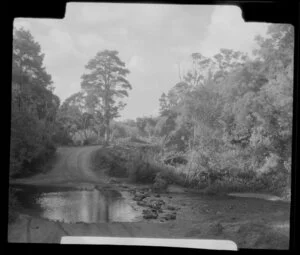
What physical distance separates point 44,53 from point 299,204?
2.57 metres

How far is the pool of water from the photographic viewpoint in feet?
10.9

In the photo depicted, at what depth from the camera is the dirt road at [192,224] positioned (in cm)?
324

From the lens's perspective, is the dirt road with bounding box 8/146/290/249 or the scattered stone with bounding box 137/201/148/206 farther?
the scattered stone with bounding box 137/201/148/206

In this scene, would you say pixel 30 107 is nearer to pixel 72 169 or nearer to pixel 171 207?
pixel 72 169

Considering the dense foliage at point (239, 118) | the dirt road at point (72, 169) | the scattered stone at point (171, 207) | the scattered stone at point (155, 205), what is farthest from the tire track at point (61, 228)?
the dense foliage at point (239, 118)

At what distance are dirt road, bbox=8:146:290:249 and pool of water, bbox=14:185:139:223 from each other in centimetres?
5

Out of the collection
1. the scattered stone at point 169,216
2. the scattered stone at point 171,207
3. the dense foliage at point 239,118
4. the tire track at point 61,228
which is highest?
the dense foliage at point 239,118

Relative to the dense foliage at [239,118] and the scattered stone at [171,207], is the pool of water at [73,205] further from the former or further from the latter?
the dense foliage at [239,118]

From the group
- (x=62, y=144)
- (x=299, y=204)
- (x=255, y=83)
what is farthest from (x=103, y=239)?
(x=255, y=83)

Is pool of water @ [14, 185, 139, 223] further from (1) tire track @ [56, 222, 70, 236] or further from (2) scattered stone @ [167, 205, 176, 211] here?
(2) scattered stone @ [167, 205, 176, 211]

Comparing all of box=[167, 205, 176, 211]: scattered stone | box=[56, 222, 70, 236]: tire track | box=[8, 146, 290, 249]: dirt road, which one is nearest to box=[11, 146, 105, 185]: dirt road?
box=[8, 146, 290, 249]: dirt road

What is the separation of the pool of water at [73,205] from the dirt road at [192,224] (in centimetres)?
5

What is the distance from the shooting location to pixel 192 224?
331cm

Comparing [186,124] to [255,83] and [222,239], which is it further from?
[222,239]
